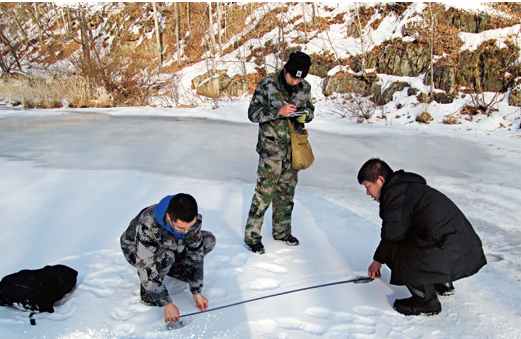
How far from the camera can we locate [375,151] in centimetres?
611

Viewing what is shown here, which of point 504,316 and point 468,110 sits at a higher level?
point 468,110

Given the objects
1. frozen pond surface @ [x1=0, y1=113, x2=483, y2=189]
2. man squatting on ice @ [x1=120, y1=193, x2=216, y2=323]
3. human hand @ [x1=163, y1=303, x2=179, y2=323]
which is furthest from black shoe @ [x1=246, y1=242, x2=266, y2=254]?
frozen pond surface @ [x1=0, y1=113, x2=483, y2=189]

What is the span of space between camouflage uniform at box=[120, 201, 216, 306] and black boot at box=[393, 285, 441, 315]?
43.8 inches

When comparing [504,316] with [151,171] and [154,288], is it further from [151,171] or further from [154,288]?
[151,171]

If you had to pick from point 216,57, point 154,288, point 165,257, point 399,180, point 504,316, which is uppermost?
point 216,57

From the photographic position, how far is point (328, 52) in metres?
15.4

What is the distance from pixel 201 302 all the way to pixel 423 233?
1.20 meters

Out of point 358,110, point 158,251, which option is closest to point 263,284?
point 158,251

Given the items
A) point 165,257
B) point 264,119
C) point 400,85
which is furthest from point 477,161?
point 400,85

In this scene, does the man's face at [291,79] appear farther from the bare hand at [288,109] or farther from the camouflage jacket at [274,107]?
the bare hand at [288,109]

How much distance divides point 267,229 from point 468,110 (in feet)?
27.3

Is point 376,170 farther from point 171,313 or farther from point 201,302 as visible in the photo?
point 171,313

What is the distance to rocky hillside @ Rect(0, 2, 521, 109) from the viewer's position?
34.6 ft

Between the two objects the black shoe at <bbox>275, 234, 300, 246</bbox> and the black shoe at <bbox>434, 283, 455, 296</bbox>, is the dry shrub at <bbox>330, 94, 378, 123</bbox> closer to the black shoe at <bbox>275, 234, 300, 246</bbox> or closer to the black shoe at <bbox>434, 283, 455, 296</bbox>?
the black shoe at <bbox>275, 234, 300, 246</bbox>
